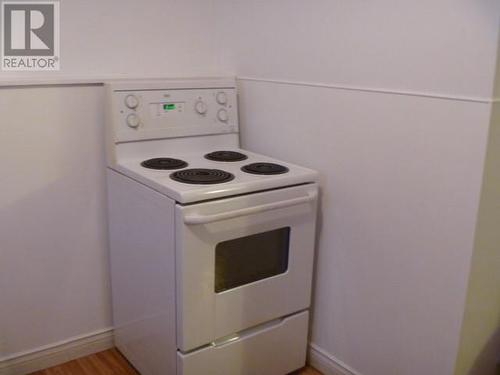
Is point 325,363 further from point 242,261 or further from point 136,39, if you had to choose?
point 136,39

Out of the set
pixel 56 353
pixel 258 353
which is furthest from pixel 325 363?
pixel 56 353

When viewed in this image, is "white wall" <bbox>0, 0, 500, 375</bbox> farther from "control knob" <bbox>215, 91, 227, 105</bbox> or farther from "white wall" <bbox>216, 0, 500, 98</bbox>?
"control knob" <bbox>215, 91, 227, 105</bbox>

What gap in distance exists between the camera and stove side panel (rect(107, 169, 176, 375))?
5.58 feet

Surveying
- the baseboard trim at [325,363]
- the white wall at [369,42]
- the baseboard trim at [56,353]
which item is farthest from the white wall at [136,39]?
the baseboard trim at [325,363]

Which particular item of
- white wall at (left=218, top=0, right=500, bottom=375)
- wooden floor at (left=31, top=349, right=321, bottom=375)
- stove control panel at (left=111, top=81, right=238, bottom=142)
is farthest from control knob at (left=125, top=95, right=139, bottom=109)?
wooden floor at (left=31, top=349, right=321, bottom=375)

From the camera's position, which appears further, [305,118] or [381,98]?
[305,118]

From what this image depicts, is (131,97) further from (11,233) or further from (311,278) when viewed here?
(311,278)

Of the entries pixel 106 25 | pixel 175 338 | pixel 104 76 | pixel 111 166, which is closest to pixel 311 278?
pixel 175 338

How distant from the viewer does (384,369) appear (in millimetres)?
1833

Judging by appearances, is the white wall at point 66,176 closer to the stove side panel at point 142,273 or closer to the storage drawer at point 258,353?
the stove side panel at point 142,273

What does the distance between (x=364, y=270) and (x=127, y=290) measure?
91cm

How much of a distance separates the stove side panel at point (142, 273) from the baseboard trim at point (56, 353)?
0.08 meters

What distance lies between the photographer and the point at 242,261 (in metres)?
1.80

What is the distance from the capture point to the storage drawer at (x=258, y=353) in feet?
5.76
